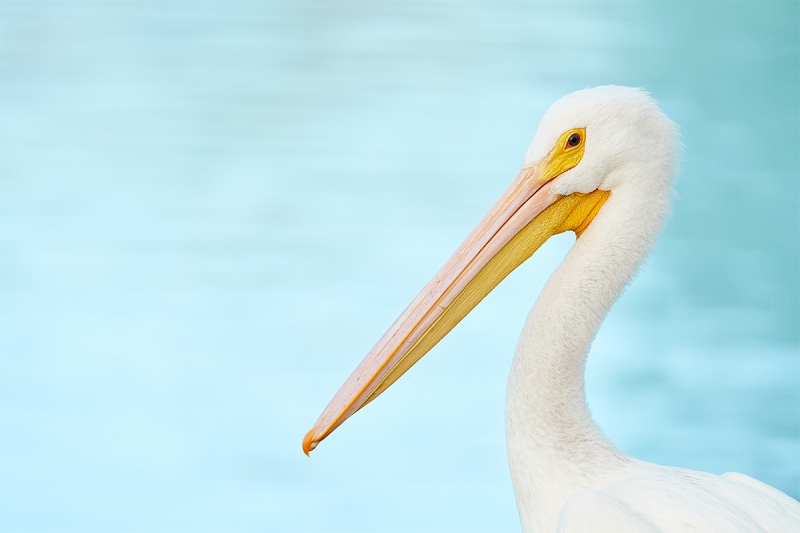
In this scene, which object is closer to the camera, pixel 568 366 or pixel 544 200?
pixel 568 366

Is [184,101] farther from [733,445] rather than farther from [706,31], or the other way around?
[733,445]

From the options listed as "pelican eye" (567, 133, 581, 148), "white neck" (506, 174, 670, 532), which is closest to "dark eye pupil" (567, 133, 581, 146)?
"pelican eye" (567, 133, 581, 148)

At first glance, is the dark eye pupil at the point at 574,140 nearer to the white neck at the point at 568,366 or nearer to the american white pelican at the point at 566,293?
the american white pelican at the point at 566,293

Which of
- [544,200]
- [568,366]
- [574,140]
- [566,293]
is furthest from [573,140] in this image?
[568,366]

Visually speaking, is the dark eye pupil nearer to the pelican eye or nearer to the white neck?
the pelican eye

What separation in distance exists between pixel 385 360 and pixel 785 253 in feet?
17.4

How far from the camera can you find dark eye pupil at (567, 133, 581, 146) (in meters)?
2.47

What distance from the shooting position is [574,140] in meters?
2.48

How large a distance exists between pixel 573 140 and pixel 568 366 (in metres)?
0.50

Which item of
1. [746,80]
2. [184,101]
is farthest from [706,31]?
[184,101]

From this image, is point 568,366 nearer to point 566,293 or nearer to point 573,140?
point 566,293

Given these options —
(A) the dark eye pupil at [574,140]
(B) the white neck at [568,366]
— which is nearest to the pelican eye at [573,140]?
(A) the dark eye pupil at [574,140]

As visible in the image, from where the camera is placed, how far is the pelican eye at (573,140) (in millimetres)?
2473

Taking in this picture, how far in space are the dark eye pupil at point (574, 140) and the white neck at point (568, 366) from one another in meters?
0.15
